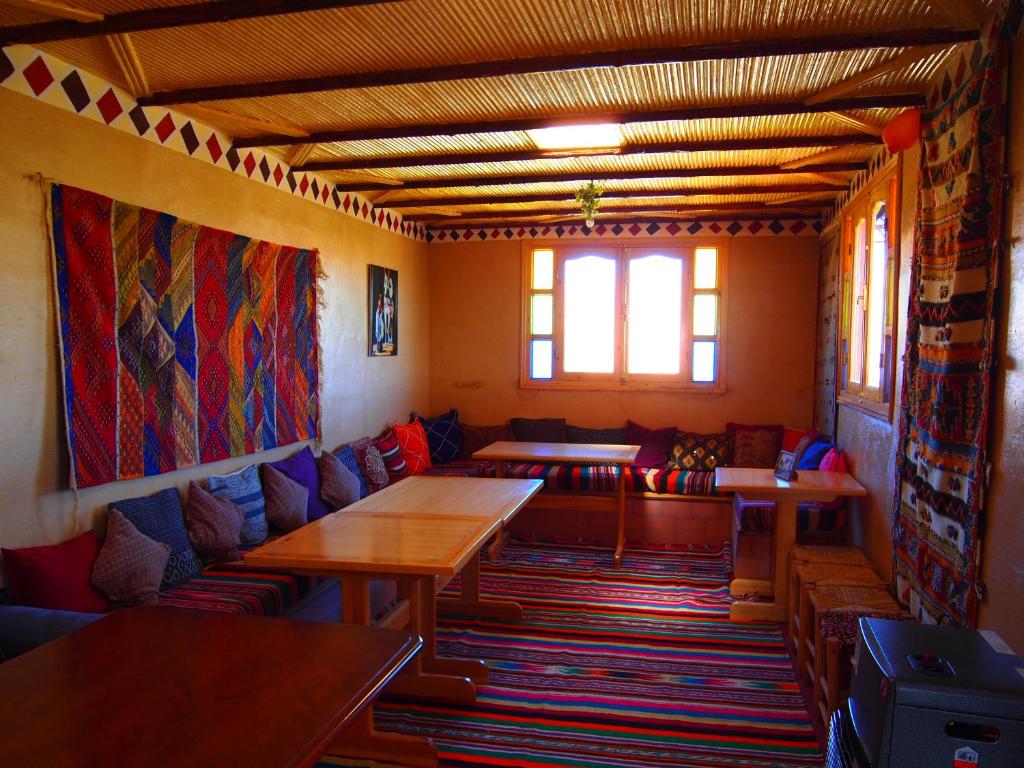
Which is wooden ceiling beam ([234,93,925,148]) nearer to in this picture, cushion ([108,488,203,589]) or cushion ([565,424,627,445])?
cushion ([108,488,203,589])

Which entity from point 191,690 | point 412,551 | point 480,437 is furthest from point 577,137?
point 191,690

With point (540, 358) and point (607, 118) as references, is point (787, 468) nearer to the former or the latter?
point (607, 118)

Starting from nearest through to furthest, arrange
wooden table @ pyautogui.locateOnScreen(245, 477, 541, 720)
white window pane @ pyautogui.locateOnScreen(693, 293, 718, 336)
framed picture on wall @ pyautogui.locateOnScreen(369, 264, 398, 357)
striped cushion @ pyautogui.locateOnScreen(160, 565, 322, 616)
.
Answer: wooden table @ pyautogui.locateOnScreen(245, 477, 541, 720), striped cushion @ pyautogui.locateOnScreen(160, 565, 322, 616), framed picture on wall @ pyautogui.locateOnScreen(369, 264, 398, 357), white window pane @ pyautogui.locateOnScreen(693, 293, 718, 336)

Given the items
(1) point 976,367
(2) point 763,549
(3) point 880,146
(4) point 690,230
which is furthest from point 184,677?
(4) point 690,230

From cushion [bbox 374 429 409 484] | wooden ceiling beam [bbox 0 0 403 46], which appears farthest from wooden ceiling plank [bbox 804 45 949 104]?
cushion [bbox 374 429 409 484]

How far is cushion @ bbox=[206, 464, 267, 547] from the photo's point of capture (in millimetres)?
3898

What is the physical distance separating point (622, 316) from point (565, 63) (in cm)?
392

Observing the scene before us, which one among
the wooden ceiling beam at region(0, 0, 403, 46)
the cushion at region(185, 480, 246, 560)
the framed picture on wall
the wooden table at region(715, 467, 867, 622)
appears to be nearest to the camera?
the wooden ceiling beam at region(0, 0, 403, 46)

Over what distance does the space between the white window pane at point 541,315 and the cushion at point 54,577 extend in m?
4.61

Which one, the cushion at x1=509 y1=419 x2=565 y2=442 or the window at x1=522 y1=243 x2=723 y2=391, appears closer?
the window at x1=522 y1=243 x2=723 y2=391

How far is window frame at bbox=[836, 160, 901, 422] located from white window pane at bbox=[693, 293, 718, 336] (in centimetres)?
144

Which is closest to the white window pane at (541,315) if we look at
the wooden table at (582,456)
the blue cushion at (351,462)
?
the wooden table at (582,456)

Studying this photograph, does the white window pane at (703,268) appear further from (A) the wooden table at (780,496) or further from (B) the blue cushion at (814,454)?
(A) the wooden table at (780,496)

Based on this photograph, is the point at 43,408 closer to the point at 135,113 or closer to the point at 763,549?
the point at 135,113
